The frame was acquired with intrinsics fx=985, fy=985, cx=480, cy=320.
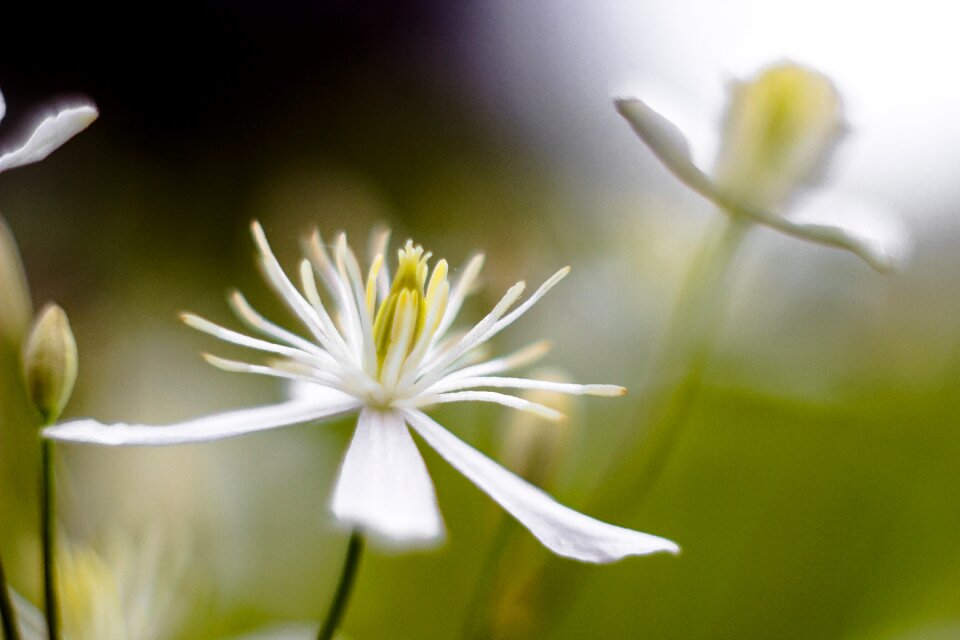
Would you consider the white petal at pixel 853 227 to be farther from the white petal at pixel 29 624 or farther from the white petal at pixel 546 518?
the white petal at pixel 29 624

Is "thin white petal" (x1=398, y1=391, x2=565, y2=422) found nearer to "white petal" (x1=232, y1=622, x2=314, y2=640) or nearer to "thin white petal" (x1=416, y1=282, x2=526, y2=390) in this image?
"thin white petal" (x1=416, y1=282, x2=526, y2=390)

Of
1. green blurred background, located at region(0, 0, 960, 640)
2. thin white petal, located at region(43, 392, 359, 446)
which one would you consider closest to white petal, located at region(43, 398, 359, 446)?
thin white petal, located at region(43, 392, 359, 446)

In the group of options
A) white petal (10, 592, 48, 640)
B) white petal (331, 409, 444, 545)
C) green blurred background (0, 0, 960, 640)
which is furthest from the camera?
green blurred background (0, 0, 960, 640)

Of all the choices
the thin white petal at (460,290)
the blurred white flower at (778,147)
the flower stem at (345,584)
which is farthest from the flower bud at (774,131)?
the flower stem at (345,584)

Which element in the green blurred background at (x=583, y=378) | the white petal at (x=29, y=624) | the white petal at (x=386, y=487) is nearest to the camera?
the white petal at (x=386, y=487)

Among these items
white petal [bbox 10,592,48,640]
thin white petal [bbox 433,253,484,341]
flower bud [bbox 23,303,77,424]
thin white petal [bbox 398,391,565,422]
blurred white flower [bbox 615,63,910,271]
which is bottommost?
white petal [bbox 10,592,48,640]

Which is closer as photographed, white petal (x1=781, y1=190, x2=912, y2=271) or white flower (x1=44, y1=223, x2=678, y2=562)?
white flower (x1=44, y1=223, x2=678, y2=562)

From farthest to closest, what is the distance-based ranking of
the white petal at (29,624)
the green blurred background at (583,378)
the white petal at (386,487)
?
the green blurred background at (583,378), the white petal at (29,624), the white petal at (386,487)

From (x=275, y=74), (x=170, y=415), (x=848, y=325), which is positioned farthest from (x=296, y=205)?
(x=275, y=74)

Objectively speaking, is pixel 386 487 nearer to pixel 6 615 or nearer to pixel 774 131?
pixel 6 615
